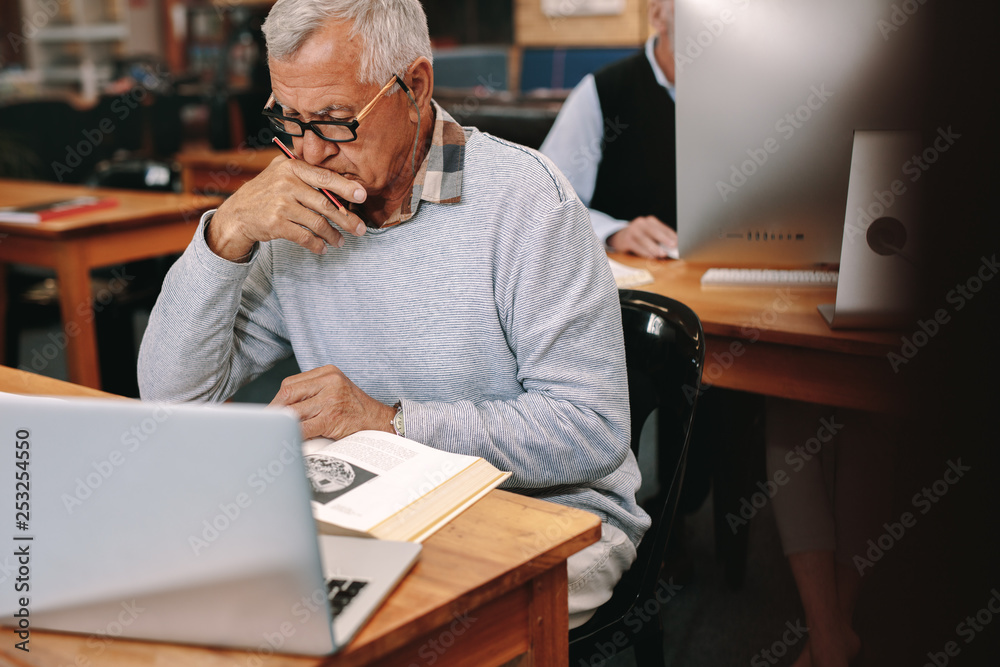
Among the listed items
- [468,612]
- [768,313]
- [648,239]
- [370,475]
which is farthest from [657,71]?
[468,612]

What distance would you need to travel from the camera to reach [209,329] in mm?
1199

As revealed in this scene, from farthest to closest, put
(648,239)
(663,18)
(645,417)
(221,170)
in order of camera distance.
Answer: (221,170) < (663,18) < (648,239) < (645,417)

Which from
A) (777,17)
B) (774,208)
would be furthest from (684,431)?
(777,17)

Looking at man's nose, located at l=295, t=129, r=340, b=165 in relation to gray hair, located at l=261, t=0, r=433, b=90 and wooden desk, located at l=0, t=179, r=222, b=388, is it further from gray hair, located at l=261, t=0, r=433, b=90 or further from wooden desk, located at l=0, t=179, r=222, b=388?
wooden desk, located at l=0, t=179, r=222, b=388

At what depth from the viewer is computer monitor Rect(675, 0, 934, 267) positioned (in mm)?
1426

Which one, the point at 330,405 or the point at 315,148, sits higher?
the point at 315,148

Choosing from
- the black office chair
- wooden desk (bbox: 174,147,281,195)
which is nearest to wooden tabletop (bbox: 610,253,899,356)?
the black office chair

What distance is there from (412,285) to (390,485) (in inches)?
16.2

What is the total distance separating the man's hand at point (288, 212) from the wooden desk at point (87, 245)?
62.3 inches

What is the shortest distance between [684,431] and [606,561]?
0.22 meters

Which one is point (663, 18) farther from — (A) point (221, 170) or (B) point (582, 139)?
(A) point (221, 170)

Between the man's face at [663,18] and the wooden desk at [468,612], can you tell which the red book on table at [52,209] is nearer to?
the man's face at [663,18]

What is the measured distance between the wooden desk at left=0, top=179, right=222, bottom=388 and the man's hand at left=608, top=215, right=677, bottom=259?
55.8 inches

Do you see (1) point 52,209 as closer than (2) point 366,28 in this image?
No
